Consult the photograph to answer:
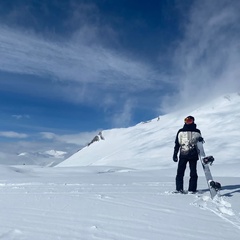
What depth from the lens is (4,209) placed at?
5.02m

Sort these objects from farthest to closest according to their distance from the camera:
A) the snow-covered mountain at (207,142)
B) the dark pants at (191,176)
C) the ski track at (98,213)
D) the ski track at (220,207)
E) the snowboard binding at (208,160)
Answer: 1. the snow-covered mountain at (207,142)
2. the dark pants at (191,176)
3. the snowboard binding at (208,160)
4. the ski track at (220,207)
5. the ski track at (98,213)

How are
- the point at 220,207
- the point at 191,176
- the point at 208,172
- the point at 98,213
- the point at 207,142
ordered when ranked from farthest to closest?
the point at 207,142 < the point at 191,176 < the point at 208,172 < the point at 220,207 < the point at 98,213

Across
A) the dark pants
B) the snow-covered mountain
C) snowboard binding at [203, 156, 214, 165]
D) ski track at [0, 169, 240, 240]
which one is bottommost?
ski track at [0, 169, 240, 240]

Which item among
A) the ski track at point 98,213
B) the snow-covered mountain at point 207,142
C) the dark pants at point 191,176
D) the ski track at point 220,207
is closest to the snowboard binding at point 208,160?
the dark pants at point 191,176

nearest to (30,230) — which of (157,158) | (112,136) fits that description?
(157,158)

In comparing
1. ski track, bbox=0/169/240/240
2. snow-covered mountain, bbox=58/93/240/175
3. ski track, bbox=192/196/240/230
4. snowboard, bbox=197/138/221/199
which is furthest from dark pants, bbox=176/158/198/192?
snow-covered mountain, bbox=58/93/240/175

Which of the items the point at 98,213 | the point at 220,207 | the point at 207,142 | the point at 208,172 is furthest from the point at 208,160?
the point at 207,142

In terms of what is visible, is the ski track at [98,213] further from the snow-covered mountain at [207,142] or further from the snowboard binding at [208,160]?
the snow-covered mountain at [207,142]

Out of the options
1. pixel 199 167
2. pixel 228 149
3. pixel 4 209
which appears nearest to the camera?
pixel 4 209

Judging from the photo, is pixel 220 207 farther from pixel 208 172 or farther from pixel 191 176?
pixel 191 176

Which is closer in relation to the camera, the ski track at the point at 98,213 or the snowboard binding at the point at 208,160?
the ski track at the point at 98,213

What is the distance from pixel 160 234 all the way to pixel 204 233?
1.95ft

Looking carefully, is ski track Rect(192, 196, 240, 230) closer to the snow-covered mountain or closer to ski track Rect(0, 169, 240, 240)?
ski track Rect(0, 169, 240, 240)

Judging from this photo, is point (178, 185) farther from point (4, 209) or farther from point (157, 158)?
point (157, 158)
